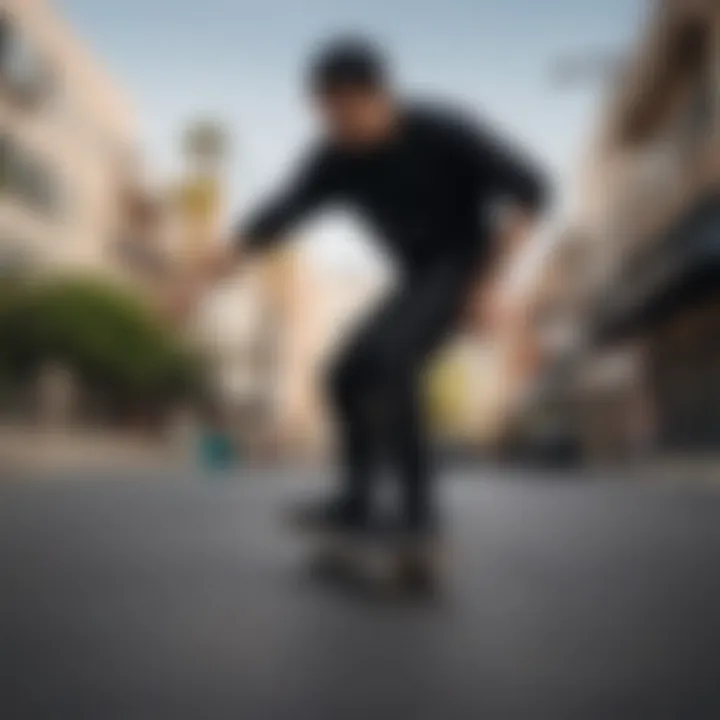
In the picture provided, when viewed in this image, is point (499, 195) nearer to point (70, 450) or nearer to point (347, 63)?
point (347, 63)

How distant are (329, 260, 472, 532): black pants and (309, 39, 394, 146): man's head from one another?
19 cm

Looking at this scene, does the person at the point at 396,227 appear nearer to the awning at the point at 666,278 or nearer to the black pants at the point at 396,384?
the black pants at the point at 396,384

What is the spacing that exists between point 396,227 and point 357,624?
1.32 ft

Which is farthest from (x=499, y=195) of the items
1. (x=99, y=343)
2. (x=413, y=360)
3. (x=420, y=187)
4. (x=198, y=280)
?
(x=99, y=343)

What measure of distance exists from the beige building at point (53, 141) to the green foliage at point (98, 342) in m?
0.04

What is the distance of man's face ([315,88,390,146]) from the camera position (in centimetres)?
91

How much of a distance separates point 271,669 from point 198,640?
126mm

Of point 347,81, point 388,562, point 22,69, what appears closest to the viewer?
point 347,81

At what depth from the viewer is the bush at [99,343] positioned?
0.97m

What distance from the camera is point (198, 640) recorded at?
0.82 meters

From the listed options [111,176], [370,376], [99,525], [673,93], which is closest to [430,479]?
[370,376]

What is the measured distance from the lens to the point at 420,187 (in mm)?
1077

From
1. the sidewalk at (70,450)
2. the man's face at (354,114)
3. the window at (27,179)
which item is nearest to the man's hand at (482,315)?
the man's face at (354,114)

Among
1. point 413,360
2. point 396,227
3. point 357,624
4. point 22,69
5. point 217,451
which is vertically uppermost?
point 22,69
